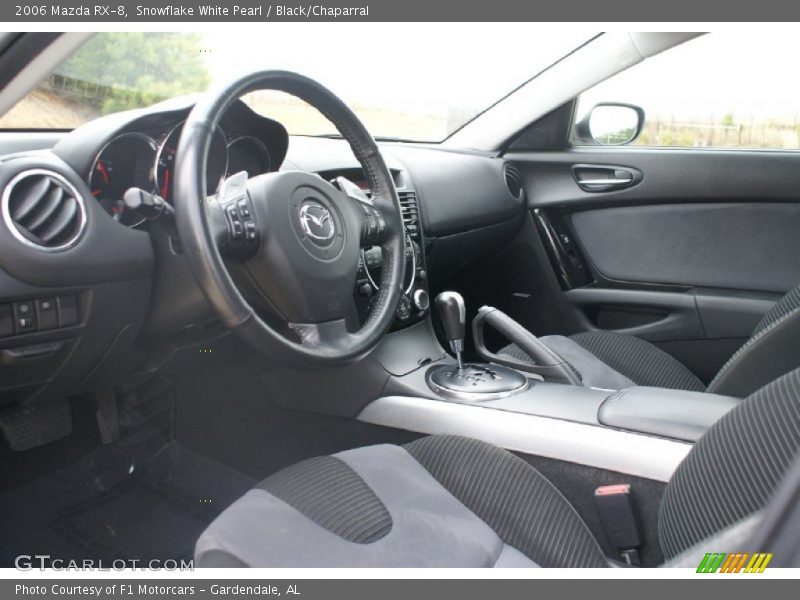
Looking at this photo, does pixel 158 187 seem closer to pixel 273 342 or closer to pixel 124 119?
pixel 124 119

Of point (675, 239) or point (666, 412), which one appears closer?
point (666, 412)

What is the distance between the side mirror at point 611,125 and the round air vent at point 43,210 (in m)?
1.85

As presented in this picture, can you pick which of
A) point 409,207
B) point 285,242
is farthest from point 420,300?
point 285,242

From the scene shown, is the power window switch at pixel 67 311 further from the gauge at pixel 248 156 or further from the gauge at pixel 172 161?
the gauge at pixel 248 156

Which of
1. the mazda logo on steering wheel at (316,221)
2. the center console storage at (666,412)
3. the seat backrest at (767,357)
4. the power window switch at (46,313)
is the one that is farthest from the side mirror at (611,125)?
the power window switch at (46,313)

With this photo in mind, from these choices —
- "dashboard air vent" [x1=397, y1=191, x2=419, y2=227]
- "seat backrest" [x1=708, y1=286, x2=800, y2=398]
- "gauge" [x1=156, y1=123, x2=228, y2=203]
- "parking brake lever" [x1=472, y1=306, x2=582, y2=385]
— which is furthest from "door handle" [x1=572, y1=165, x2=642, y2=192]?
"gauge" [x1=156, y1=123, x2=228, y2=203]

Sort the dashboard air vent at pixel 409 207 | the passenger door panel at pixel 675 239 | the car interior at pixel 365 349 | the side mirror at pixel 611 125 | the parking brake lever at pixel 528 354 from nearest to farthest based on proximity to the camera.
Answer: the car interior at pixel 365 349
the parking brake lever at pixel 528 354
the dashboard air vent at pixel 409 207
the passenger door panel at pixel 675 239
the side mirror at pixel 611 125

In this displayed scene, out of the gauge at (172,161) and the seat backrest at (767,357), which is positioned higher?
the gauge at (172,161)

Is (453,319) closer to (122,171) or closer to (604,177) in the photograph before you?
(122,171)

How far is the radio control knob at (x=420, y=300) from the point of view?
201cm

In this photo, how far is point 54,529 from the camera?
1.94m

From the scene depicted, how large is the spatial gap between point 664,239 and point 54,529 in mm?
2024

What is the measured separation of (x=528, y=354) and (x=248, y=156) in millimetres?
801

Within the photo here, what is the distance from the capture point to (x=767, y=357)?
4.69 feet
